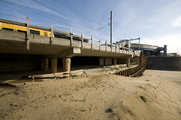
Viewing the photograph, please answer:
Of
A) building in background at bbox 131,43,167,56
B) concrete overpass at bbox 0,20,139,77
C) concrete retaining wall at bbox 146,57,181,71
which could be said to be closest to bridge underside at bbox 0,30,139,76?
concrete overpass at bbox 0,20,139,77

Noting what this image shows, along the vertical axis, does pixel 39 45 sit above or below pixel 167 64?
above

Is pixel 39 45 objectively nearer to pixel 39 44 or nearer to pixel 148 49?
pixel 39 44

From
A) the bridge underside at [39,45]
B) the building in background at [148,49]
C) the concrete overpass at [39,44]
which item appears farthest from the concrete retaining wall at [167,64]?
the bridge underside at [39,45]

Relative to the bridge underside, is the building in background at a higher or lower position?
higher

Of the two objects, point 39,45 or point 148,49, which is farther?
point 148,49

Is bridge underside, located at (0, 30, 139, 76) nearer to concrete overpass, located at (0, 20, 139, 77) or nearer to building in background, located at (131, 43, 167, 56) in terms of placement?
concrete overpass, located at (0, 20, 139, 77)

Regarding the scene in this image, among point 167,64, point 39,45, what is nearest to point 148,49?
point 167,64

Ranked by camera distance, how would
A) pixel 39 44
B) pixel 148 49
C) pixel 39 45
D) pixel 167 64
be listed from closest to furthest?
pixel 39 44
pixel 39 45
pixel 167 64
pixel 148 49

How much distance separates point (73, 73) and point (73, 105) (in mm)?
5676

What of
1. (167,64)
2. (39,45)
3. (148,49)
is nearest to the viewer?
(39,45)

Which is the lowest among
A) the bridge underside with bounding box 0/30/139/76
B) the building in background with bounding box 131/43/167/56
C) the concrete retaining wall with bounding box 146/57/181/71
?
the concrete retaining wall with bounding box 146/57/181/71

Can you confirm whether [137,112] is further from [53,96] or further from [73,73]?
[73,73]

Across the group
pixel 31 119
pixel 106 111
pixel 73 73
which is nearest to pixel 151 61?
pixel 73 73

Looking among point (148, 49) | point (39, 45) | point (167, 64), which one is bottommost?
point (167, 64)
